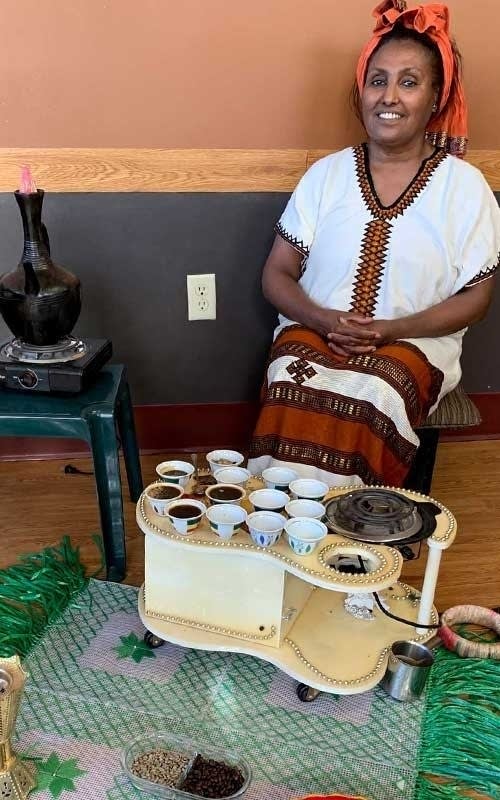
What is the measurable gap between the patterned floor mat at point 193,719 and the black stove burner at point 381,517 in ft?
1.07

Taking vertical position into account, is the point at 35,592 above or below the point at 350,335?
below

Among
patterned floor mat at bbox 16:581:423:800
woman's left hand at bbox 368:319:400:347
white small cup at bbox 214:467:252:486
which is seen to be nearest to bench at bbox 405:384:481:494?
woman's left hand at bbox 368:319:400:347

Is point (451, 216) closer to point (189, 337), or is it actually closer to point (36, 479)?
point (189, 337)

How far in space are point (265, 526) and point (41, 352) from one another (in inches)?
24.9

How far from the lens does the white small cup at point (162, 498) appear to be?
1.30 metres

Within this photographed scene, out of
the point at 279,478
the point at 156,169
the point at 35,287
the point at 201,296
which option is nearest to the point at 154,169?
the point at 156,169

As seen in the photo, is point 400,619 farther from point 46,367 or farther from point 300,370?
point 46,367

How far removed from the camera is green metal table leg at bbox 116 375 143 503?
1767 millimetres

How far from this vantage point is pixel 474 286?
68.3 inches

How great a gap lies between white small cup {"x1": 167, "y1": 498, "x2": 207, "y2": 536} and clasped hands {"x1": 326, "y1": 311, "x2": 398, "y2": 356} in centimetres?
55

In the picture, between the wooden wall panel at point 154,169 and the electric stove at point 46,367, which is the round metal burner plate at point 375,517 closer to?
the electric stove at point 46,367

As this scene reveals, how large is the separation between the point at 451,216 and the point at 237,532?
928 millimetres

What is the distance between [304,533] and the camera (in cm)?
123

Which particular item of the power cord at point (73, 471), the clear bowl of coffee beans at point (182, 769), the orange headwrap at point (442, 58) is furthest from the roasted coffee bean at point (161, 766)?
the orange headwrap at point (442, 58)
